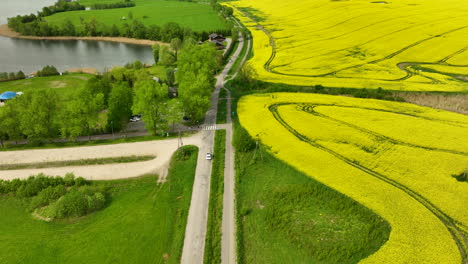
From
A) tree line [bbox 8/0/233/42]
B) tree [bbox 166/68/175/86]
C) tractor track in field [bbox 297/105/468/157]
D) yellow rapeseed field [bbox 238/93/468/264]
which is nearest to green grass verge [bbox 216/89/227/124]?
yellow rapeseed field [bbox 238/93/468/264]

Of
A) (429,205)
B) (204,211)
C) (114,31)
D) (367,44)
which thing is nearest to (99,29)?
(114,31)

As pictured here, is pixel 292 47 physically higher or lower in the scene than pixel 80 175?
higher

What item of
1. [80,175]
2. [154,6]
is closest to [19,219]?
[80,175]

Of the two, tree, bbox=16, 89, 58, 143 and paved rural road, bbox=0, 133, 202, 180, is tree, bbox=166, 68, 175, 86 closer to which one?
paved rural road, bbox=0, 133, 202, 180

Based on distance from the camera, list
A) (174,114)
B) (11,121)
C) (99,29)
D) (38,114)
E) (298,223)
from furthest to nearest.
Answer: (99,29), (174,114), (38,114), (11,121), (298,223)

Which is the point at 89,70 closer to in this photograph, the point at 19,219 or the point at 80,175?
the point at 80,175

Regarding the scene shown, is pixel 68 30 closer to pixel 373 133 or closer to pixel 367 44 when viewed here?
pixel 367 44
